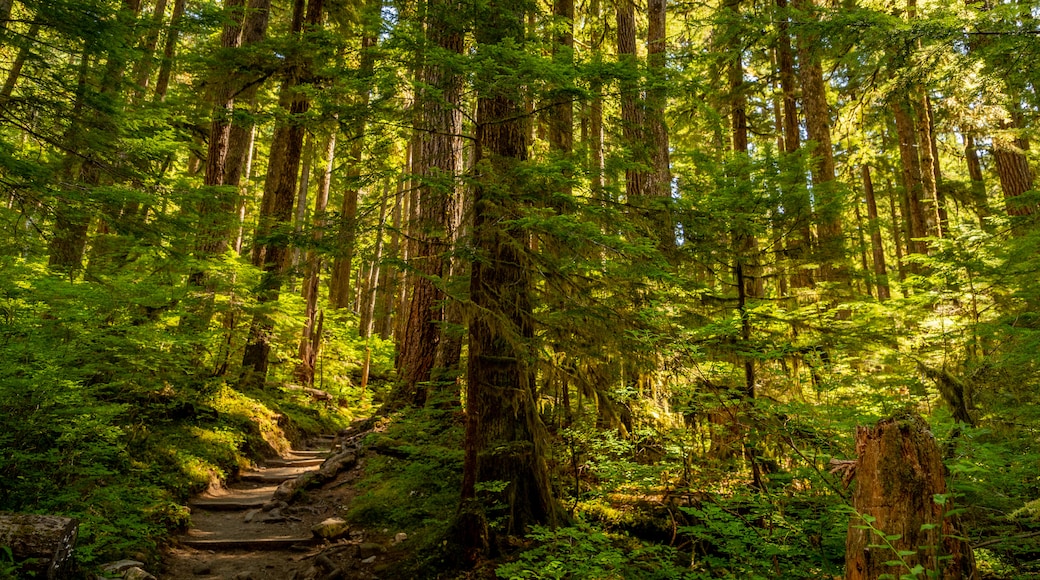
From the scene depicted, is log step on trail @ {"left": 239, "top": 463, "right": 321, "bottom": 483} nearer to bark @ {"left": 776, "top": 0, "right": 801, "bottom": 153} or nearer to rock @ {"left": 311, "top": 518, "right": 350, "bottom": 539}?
rock @ {"left": 311, "top": 518, "right": 350, "bottom": 539}

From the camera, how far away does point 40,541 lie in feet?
14.5

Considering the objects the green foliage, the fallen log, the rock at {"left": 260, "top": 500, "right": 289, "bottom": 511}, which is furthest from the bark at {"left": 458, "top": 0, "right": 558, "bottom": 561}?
the fallen log

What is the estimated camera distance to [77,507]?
5.66 m

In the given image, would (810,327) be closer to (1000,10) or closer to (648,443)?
(648,443)

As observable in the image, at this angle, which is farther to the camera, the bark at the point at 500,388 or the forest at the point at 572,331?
the bark at the point at 500,388

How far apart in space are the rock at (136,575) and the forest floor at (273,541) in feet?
1.62

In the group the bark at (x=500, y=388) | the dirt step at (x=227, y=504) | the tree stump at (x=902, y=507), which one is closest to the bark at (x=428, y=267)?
the bark at (x=500, y=388)

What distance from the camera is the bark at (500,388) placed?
5.19 metres

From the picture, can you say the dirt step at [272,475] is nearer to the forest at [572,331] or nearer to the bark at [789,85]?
the forest at [572,331]

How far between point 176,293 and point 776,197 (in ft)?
29.2

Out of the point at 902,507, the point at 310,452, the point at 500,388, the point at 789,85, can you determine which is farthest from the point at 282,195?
the point at 902,507

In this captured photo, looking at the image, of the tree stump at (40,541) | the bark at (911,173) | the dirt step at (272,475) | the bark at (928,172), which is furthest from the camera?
the bark at (911,173)

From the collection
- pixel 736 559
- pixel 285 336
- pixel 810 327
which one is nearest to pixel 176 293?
pixel 285 336

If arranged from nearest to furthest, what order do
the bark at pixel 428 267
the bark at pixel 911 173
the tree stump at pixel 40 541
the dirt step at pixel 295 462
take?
the tree stump at pixel 40 541 < the bark at pixel 428 267 < the dirt step at pixel 295 462 < the bark at pixel 911 173
